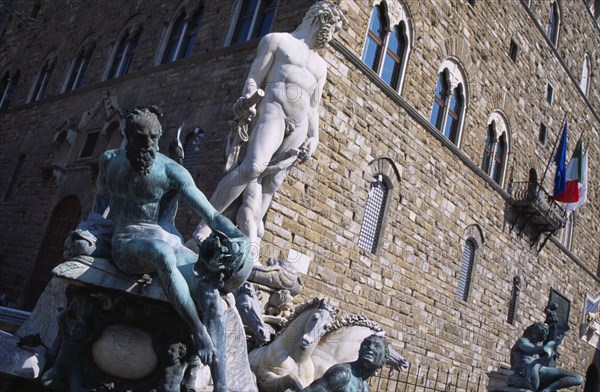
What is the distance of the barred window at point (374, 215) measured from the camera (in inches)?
385

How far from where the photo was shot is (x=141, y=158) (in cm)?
251

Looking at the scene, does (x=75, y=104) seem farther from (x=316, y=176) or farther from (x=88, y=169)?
(x=316, y=176)

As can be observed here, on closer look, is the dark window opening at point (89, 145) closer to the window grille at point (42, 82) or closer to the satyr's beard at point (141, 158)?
the window grille at point (42, 82)

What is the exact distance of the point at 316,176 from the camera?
8.74 m

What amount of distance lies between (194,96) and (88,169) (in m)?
3.14

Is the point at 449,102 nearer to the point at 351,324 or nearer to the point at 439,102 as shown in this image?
the point at 439,102

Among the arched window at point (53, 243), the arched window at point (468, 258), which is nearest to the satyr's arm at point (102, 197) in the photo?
the arched window at point (53, 243)

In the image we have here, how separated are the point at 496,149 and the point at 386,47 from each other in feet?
15.9

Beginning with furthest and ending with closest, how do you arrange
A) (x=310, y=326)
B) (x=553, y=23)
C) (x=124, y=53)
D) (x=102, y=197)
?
(x=553, y=23) → (x=124, y=53) → (x=310, y=326) → (x=102, y=197)

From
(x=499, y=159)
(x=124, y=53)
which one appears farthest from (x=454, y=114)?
(x=124, y=53)

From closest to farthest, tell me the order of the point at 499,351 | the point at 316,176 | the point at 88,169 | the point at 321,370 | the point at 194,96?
the point at 321,370 < the point at 316,176 < the point at 194,96 < the point at 88,169 < the point at 499,351

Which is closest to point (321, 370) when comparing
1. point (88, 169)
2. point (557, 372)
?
point (557, 372)

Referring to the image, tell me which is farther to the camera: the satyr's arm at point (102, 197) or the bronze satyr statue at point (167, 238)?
the satyr's arm at point (102, 197)

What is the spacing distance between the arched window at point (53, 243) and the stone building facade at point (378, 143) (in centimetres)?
4
